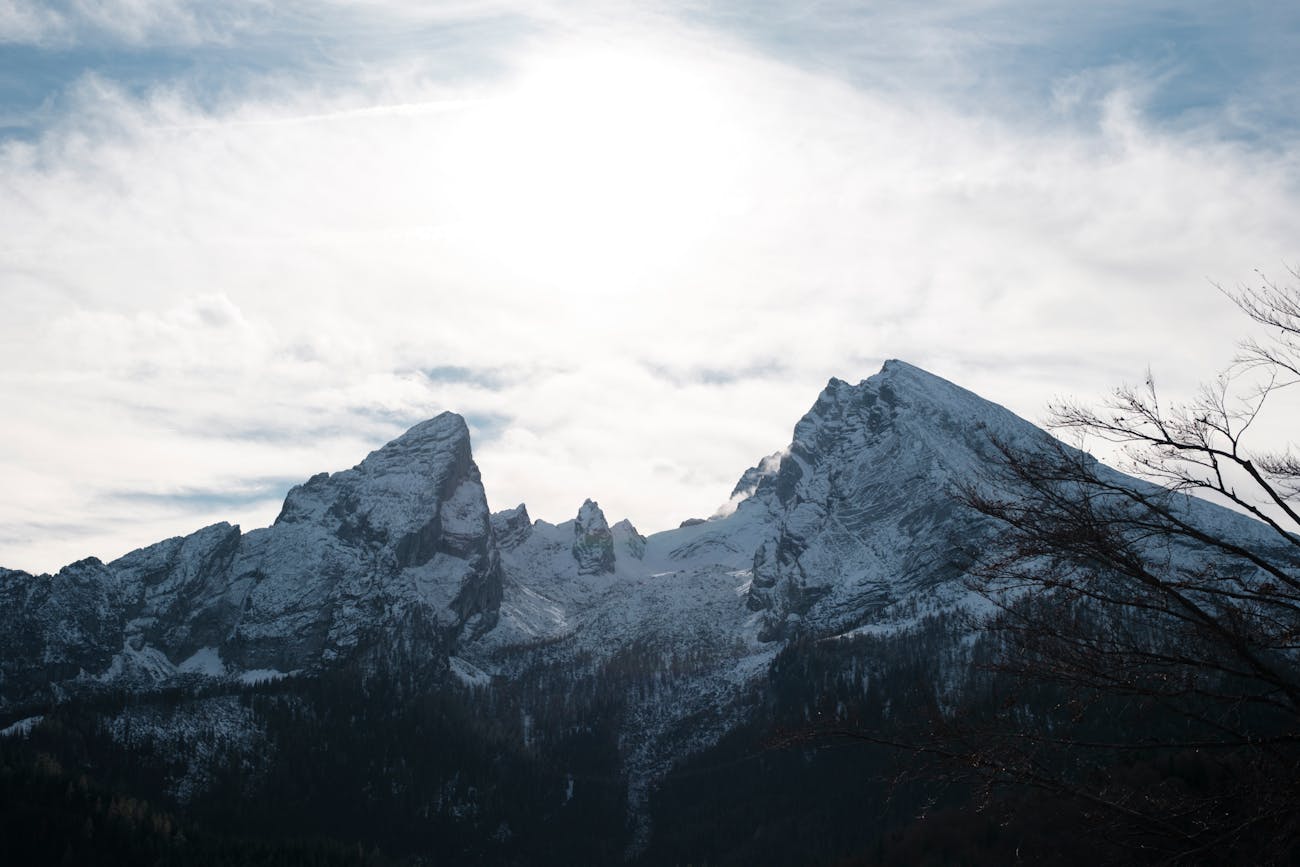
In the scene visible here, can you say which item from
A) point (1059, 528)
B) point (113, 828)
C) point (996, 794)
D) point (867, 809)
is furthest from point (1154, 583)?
point (867, 809)

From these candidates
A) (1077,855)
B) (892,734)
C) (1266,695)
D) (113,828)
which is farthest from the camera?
(113,828)

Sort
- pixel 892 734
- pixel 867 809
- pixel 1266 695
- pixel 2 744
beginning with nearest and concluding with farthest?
pixel 1266 695 < pixel 892 734 < pixel 2 744 < pixel 867 809

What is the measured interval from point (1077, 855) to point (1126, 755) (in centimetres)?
326

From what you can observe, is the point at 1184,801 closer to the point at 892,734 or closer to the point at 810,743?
the point at 892,734

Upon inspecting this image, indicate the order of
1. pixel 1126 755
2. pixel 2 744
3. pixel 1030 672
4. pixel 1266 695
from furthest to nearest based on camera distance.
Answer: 1. pixel 2 744
2. pixel 1126 755
3. pixel 1030 672
4. pixel 1266 695

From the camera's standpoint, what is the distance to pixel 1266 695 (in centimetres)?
1202

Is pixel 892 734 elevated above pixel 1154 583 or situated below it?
below

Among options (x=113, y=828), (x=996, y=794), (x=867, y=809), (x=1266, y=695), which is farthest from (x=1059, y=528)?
(x=867, y=809)

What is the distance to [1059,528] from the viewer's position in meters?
12.9

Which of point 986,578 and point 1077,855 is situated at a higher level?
point 986,578

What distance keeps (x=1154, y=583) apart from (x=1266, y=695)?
162 cm

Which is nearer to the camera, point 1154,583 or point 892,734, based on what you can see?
point 1154,583

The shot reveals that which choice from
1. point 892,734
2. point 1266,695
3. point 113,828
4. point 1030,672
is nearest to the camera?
point 1266,695

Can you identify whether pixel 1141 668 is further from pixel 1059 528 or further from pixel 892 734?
pixel 892 734
